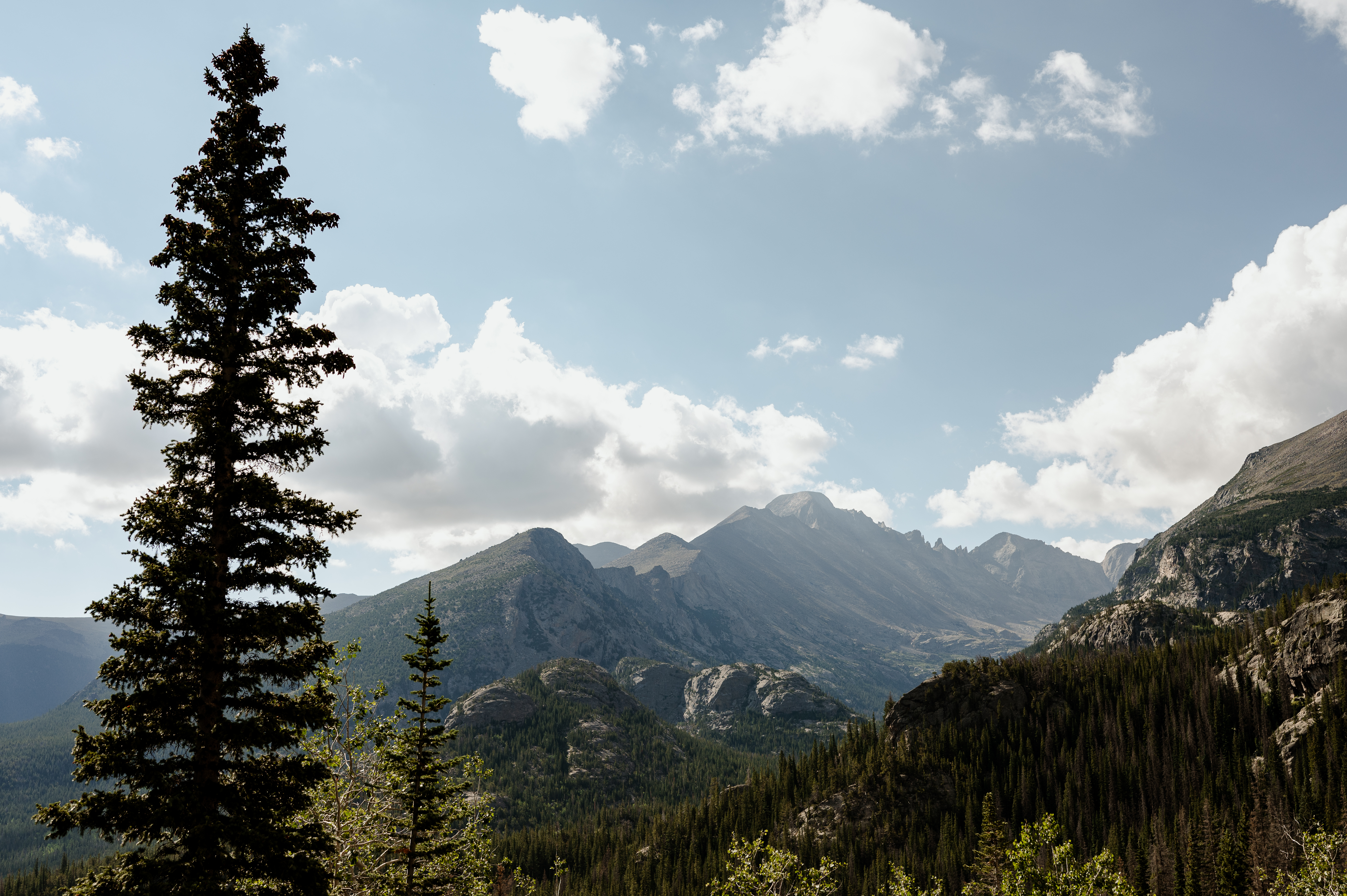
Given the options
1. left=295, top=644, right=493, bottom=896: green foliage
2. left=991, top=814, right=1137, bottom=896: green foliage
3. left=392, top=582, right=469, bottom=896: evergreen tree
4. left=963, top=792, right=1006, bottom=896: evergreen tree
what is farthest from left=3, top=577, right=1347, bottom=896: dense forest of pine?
left=392, top=582, right=469, bottom=896: evergreen tree

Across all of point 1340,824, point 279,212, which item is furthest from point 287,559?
point 1340,824

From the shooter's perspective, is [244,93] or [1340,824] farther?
[1340,824]

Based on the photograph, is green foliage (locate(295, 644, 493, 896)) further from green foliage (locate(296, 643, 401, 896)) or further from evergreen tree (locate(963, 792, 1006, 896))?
evergreen tree (locate(963, 792, 1006, 896))

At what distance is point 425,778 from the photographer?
35.6 metres

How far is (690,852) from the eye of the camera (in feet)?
531

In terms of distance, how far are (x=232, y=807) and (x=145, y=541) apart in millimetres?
7018

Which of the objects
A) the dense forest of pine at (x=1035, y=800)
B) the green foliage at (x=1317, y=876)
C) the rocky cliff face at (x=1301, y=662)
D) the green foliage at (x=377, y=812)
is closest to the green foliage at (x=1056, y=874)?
the green foliage at (x=1317, y=876)

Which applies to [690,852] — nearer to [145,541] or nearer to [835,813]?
[835,813]

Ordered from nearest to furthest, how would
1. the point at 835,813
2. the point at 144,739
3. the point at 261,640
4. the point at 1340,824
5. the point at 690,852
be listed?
1. the point at 144,739
2. the point at 261,640
3. the point at 1340,824
4. the point at 690,852
5. the point at 835,813

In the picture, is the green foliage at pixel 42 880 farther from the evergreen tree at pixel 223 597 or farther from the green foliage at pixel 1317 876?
the green foliage at pixel 1317 876

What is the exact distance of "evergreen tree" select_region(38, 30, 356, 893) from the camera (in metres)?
16.6

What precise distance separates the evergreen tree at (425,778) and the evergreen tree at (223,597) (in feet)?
47.5

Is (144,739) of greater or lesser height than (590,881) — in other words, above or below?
above

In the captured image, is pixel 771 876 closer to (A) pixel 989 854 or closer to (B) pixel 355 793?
(B) pixel 355 793
